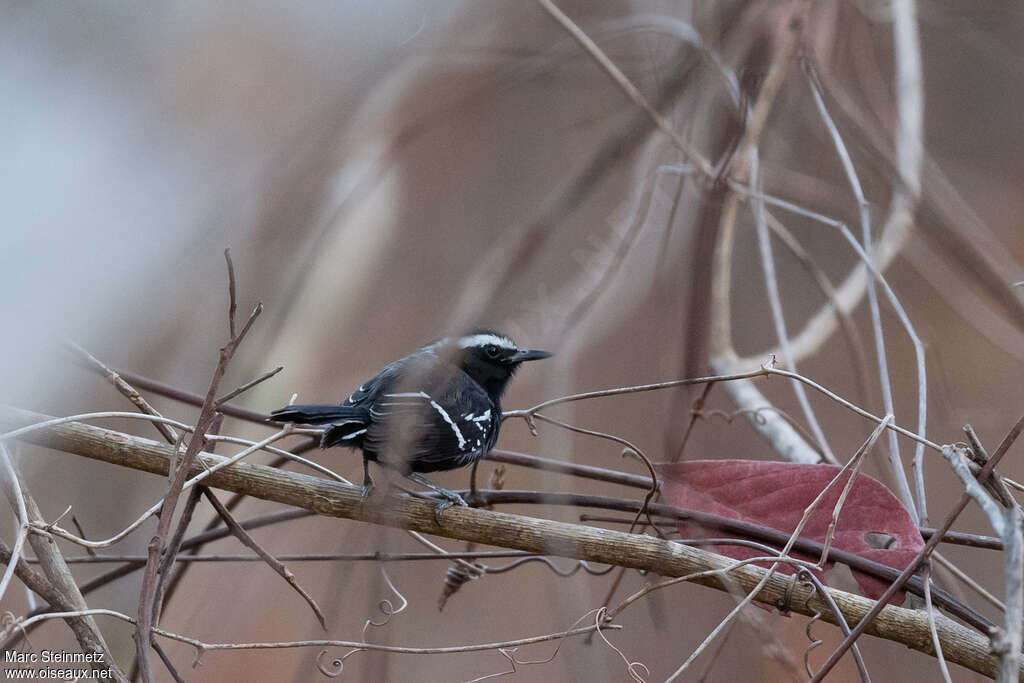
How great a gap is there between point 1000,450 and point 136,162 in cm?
155

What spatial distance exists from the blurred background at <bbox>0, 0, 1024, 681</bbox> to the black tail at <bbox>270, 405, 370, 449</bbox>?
0.57 ft

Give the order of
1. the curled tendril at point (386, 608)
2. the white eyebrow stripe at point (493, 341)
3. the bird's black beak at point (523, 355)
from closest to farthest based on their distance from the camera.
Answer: the curled tendril at point (386, 608) → the bird's black beak at point (523, 355) → the white eyebrow stripe at point (493, 341)

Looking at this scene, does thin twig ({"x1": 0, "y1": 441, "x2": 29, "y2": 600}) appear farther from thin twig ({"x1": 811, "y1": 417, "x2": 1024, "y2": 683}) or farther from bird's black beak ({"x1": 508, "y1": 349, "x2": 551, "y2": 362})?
bird's black beak ({"x1": 508, "y1": 349, "x2": 551, "y2": 362})

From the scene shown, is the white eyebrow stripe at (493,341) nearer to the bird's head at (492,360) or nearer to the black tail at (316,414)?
the bird's head at (492,360)

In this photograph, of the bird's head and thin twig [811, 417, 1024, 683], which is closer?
thin twig [811, 417, 1024, 683]

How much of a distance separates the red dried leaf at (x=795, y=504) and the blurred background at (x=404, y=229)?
23 cm

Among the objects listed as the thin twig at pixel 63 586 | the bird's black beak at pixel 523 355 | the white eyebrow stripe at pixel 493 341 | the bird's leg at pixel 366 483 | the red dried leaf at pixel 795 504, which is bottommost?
the thin twig at pixel 63 586

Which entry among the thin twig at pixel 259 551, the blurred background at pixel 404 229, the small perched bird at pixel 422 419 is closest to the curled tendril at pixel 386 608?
the blurred background at pixel 404 229

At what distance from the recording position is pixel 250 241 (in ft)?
6.33

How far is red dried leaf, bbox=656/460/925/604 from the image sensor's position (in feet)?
5.96

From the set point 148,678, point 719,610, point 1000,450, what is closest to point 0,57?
point 148,678

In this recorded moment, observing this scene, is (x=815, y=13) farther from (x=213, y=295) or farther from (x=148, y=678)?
(x=148, y=678)

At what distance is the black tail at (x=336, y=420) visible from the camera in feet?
6.37

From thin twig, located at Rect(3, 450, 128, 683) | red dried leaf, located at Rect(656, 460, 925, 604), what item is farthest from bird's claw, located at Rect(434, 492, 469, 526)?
thin twig, located at Rect(3, 450, 128, 683)
